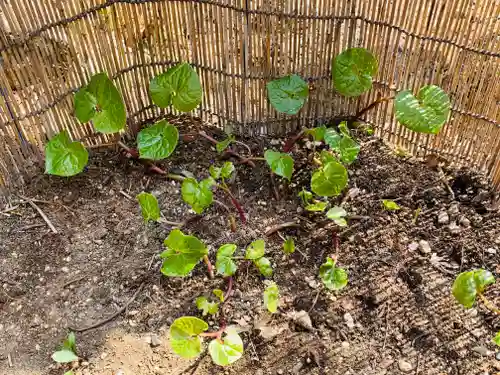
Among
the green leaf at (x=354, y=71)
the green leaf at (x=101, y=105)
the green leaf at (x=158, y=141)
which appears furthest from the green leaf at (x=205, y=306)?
the green leaf at (x=354, y=71)

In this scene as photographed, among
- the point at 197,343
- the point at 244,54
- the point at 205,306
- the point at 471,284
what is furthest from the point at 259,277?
the point at 244,54

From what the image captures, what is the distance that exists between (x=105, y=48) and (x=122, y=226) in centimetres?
57

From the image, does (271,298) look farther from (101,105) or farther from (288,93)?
(101,105)

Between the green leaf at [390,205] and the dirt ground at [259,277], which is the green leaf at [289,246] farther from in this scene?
the green leaf at [390,205]

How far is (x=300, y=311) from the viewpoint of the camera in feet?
5.07

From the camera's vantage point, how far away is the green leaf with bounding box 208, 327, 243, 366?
1.37 metres

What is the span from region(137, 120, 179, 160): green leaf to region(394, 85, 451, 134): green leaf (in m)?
0.75

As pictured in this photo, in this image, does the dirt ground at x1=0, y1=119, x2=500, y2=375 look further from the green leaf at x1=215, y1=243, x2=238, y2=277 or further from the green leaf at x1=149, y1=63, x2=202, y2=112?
the green leaf at x1=149, y1=63, x2=202, y2=112

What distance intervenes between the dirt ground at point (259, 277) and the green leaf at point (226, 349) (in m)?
0.08

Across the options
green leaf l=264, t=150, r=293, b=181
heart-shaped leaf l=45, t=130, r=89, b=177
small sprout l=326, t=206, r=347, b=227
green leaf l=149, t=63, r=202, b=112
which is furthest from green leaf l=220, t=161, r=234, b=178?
heart-shaped leaf l=45, t=130, r=89, b=177

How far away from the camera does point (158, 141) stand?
179cm

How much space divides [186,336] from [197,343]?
34 millimetres

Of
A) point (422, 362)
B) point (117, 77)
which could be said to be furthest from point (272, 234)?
point (117, 77)

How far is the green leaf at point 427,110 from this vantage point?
5.40ft
